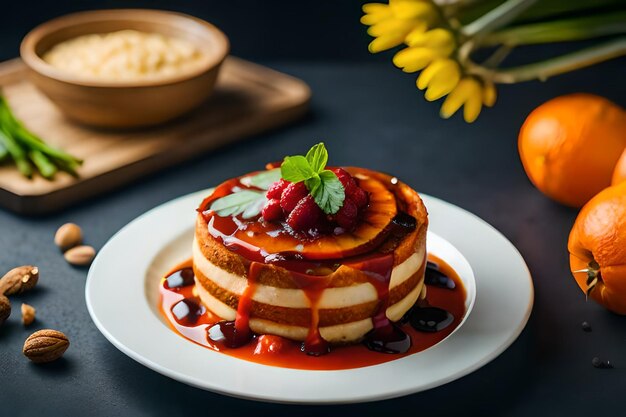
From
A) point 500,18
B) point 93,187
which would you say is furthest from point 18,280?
point 500,18

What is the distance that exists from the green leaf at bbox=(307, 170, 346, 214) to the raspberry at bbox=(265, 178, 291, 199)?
10 cm

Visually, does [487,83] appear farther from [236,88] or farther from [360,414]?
[236,88]

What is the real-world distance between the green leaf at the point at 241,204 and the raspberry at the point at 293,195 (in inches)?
4.7

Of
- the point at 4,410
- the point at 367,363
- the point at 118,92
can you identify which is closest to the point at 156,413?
the point at 4,410

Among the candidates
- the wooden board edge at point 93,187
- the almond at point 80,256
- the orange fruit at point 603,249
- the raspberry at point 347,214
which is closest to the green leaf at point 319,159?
the raspberry at point 347,214

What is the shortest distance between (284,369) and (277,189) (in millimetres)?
499

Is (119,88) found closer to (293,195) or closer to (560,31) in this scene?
(293,195)

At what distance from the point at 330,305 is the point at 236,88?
1946 millimetres

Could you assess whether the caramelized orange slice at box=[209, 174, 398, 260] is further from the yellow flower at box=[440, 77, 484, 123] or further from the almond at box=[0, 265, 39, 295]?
the almond at box=[0, 265, 39, 295]

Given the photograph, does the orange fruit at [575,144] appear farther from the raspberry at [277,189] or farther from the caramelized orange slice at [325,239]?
the raspberry at [277,189]

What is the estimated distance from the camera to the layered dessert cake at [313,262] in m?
2.27

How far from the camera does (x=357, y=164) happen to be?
3.50 m

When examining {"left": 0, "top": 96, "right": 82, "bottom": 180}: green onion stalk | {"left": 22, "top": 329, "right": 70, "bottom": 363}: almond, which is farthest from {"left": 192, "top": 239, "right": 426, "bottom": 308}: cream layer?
{"left": 0, "top": 96, "right": 82, "bottom": 180}: green onion stalk

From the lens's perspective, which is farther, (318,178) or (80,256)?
(80,256)
